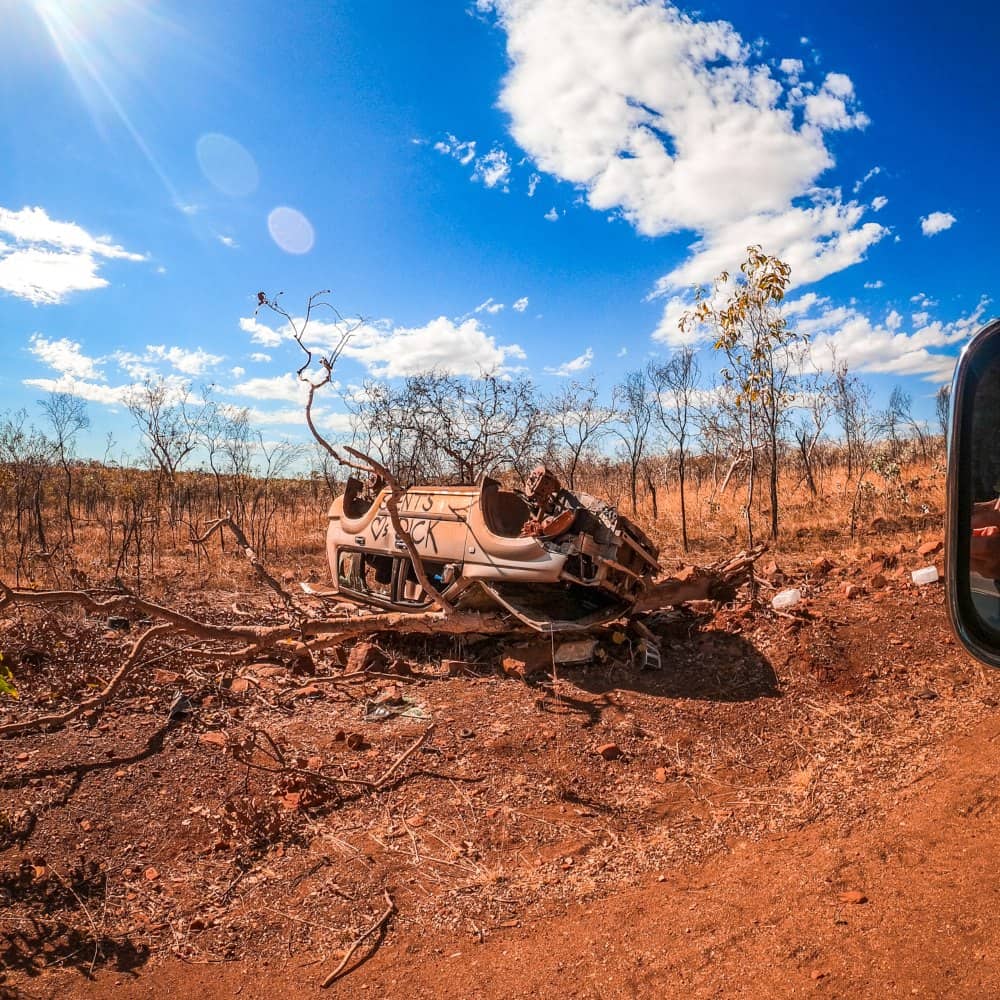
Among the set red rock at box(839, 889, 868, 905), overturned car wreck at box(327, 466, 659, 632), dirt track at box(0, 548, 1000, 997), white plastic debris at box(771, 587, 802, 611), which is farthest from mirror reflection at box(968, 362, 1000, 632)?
white plastic debris at box(771, 587, 802, 611)

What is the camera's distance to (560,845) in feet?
13.2

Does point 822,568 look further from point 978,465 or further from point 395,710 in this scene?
point 978,465

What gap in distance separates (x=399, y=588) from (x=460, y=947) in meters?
4.79

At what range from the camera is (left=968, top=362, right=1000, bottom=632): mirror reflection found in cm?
150

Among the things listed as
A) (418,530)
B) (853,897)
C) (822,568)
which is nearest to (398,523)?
(418,530)

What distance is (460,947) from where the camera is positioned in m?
3.17

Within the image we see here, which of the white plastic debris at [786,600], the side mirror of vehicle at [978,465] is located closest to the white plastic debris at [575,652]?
the white plastic debris at [786,600]

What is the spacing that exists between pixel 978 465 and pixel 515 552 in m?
5.08

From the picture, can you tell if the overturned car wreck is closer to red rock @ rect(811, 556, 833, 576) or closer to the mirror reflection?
red rock @ rect(811, 556, 833, 576)

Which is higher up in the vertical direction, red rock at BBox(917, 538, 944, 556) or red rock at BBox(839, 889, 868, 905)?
red rock at BBox(917, 538, 944, 556)

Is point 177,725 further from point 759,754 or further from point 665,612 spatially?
point 665,612

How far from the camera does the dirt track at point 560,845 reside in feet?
9.52

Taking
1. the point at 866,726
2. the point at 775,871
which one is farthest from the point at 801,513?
the point at 775,871

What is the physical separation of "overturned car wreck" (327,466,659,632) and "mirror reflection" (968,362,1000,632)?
187 inches
